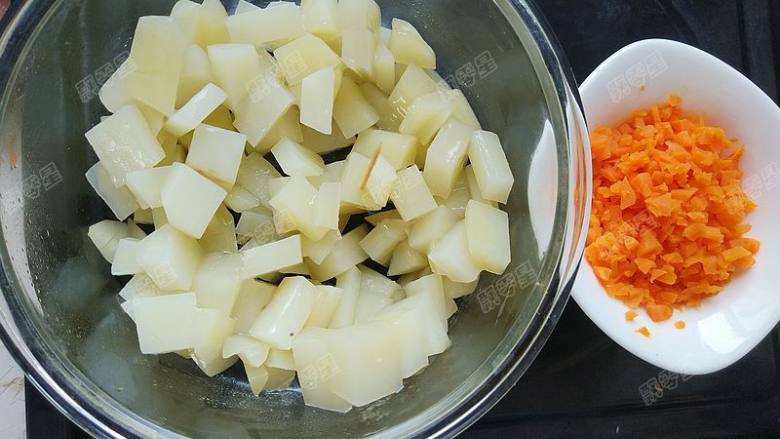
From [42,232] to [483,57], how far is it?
0.85 meters

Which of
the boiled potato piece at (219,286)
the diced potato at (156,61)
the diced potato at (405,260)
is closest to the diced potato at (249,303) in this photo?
the boiled potato piece at (219,286)

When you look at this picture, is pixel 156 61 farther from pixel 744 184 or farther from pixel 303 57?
pixel 744 184

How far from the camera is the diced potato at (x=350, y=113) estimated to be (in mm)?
1382

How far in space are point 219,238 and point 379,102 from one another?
0.38 meters

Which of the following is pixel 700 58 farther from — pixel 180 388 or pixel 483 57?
pixel 180 388

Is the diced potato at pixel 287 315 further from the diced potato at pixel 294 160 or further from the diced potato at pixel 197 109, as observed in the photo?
the diced potato at pixel 197 109

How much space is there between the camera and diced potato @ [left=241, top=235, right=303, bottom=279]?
4.26 ft

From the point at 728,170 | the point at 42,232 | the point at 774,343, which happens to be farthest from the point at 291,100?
the point at 774,343

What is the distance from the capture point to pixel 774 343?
164cm

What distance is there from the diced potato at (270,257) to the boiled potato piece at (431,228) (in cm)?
21

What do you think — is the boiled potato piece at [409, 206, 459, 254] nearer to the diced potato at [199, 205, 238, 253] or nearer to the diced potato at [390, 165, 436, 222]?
the diced potato at [390, 165, 436, 222]

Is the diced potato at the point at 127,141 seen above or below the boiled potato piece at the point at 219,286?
above

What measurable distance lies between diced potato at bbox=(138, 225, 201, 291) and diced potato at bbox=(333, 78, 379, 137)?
0.34m

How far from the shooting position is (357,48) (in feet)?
4.38
